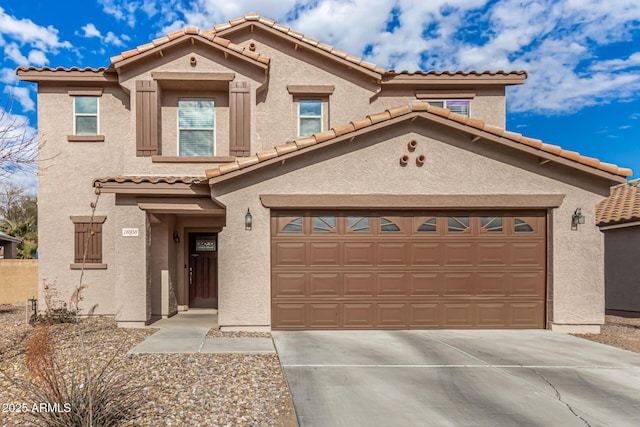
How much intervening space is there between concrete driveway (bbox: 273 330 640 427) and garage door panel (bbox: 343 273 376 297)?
3.26 feet

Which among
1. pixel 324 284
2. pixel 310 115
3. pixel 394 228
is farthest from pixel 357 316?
pixel 310 115

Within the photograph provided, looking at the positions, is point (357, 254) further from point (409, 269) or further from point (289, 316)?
point (289, 316)

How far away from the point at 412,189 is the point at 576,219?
12.8 feet

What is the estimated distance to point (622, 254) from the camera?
13.4m

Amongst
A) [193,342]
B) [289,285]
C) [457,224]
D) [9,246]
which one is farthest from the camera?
[9,246]

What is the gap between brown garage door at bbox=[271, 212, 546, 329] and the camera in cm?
918

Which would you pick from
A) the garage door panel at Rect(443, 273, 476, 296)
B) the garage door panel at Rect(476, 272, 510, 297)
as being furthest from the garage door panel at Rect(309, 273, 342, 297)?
the garage door panel at Rect(476, 272, 510, 297)

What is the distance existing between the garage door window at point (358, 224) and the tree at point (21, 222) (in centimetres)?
1923

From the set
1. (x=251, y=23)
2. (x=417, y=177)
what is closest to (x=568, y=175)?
(x=417, y=177)

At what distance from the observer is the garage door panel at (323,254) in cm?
921


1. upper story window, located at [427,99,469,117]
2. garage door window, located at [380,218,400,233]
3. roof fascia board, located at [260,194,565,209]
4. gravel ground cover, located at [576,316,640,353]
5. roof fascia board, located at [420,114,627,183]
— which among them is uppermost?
upper story window, located at [427,99,469,117]

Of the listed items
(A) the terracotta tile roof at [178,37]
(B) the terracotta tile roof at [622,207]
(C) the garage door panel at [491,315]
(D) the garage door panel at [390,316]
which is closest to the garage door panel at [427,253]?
(D) the garage door panel at [390,316]

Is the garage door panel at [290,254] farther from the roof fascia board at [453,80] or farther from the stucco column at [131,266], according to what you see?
the roof fascia board at [453,80]

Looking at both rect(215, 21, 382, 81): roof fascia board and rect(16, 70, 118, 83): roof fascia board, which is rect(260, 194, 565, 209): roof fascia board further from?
rect(16, 70, 118, 83): roof fascia board
